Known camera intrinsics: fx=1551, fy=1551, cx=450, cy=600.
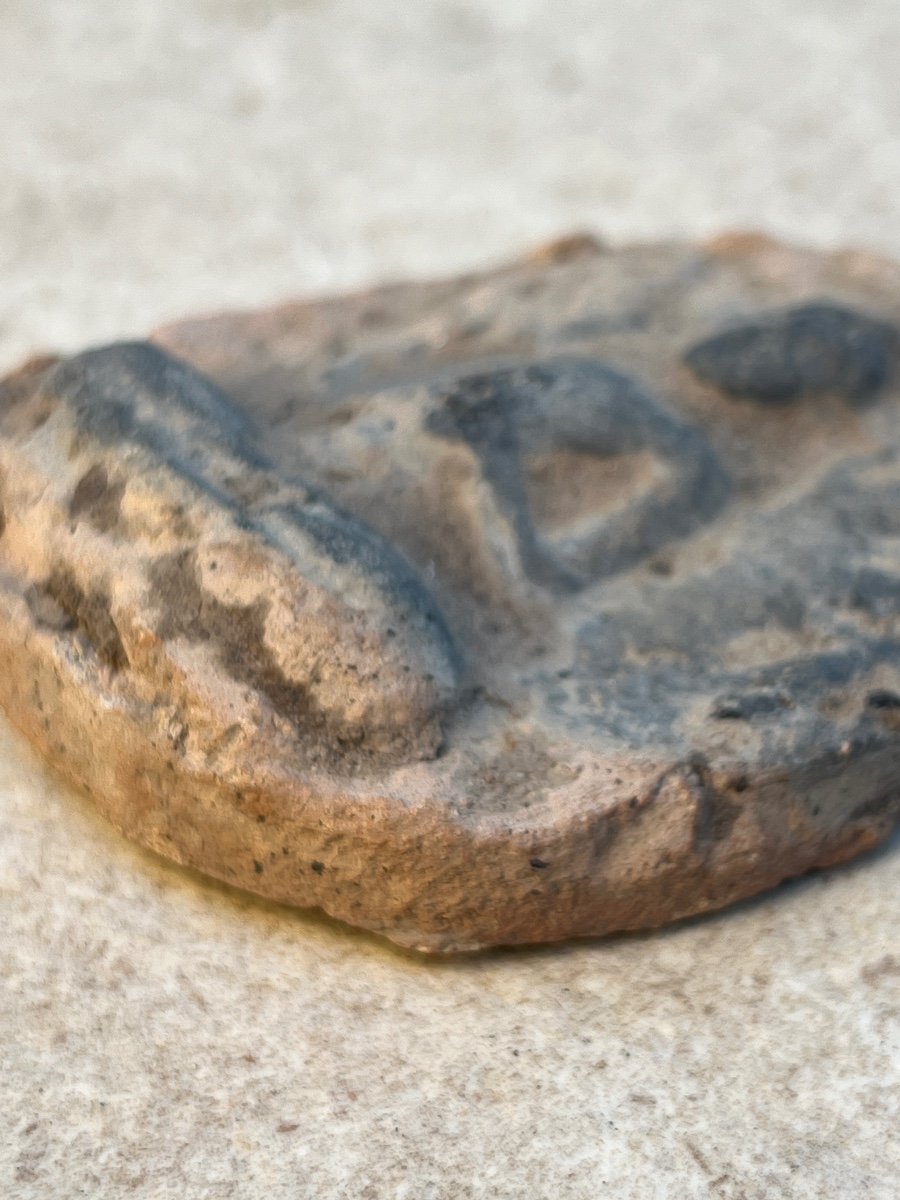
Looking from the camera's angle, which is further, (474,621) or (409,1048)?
(474,621)

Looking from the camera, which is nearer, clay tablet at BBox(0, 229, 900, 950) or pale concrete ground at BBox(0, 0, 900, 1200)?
pale concrete ground at BBox(0, 0, 900, 1200)

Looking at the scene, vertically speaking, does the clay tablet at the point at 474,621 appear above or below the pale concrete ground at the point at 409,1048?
above

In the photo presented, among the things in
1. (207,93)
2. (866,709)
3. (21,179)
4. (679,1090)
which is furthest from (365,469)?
(207,93)

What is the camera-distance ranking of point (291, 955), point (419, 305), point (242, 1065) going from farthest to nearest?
point (419, 305) < point (291, 955) < point (242, 1065)

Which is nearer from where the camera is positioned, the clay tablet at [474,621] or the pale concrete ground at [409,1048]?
the pale concrete ground at [409,1048]

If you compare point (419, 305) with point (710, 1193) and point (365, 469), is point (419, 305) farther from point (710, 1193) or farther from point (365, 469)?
point (710, 1193)

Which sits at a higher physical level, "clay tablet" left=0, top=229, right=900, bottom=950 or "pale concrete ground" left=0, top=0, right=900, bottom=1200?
"clay tablet" left=0, top=229, right=900, bottom=950

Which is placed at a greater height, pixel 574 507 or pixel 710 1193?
pixel 574 507

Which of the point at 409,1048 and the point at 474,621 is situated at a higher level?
the point at 474,621
